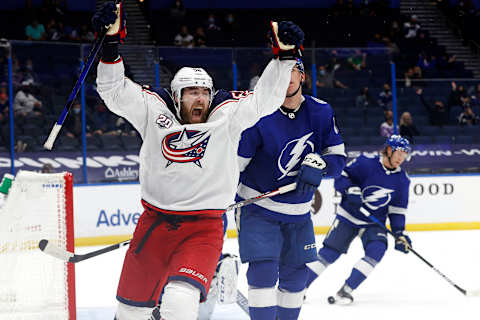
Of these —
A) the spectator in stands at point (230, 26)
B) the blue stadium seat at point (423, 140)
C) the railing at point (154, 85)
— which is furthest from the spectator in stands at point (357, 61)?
the spectator in stands at point (230, 26)

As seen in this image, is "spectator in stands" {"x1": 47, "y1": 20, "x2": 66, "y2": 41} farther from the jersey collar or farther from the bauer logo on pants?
the bauer logo on pants

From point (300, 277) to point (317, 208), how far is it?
4.39 m

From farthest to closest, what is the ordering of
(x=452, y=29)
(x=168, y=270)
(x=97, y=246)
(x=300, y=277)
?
(x=452, y=29), (x=97, y=246), (x=300, y=277), (x=168, y=270)

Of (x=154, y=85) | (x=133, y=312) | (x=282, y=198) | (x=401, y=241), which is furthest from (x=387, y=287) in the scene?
(x=154, y=85)

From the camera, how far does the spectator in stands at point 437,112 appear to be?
25.9 ft

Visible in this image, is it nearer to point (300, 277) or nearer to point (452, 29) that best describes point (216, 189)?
point (300, 277)

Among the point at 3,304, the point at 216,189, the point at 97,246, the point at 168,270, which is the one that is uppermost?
the point at 216,189

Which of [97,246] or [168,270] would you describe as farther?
[97,246]

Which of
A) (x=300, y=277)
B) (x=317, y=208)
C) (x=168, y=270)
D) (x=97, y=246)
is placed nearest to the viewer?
(x=168, y=270)

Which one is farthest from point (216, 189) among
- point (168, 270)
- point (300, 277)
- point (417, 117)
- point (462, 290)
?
point (417, 117)

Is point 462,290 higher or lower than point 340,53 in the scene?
lower

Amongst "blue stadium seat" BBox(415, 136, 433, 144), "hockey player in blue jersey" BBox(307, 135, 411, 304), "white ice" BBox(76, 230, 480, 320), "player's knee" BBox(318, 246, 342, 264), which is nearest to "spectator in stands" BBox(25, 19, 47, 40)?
"white ice" BBox(76, 230, 480, 320)

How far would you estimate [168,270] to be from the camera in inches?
100

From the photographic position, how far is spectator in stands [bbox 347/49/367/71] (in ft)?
24.9
